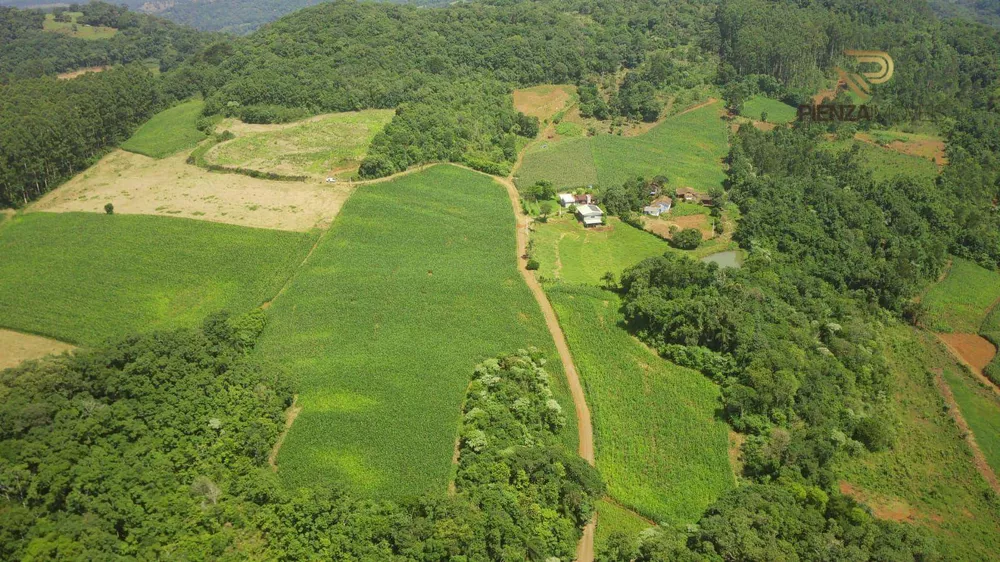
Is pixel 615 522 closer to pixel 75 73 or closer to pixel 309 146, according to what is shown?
pixel 309 146

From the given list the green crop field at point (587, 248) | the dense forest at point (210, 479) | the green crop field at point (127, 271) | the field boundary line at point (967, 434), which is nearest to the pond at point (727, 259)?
the green crop field at point (587, 248)

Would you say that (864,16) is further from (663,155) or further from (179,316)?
(179,316)

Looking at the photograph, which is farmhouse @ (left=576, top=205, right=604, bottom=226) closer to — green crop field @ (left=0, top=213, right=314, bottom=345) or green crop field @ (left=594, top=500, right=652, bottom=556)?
green crop field @ (left=0, top=213, right=314, bottom=345)

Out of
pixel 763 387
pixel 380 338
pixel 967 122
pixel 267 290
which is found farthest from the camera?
pixel 967 122

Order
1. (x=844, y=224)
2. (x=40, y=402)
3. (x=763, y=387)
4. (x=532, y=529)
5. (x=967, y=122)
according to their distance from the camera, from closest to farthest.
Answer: (x=532, y=529) < (x=40, y=402) < (x=763, y=387) < (x=844, y=224) < (x=967, y=122)

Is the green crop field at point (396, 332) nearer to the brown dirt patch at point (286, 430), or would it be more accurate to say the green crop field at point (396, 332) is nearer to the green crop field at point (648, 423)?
the brown dirt patch at point (286, 430)

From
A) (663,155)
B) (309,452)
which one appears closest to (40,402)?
(309,452)
